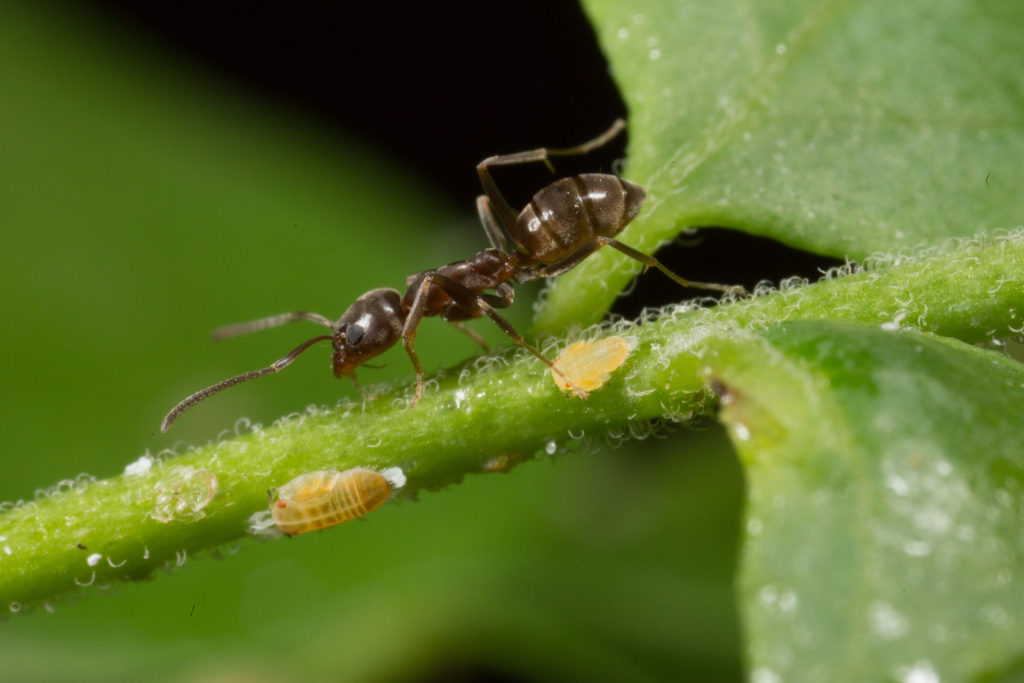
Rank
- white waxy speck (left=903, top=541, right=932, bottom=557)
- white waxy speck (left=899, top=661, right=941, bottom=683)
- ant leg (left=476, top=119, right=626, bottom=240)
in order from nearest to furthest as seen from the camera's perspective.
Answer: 1. white waxy speck (left=899, top=661, right=941, bottom=683)
2. white waxy speck (left=903, top=541, right=932, bottom=557)
3. ant leg (left=476, top=119, right=626, bottom=240)

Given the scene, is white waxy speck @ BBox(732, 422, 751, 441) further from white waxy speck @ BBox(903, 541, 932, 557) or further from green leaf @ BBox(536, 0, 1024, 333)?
green leaf @ BBox(536, 0, 1024, 333)

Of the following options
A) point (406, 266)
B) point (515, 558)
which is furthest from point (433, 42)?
point (515, 558)

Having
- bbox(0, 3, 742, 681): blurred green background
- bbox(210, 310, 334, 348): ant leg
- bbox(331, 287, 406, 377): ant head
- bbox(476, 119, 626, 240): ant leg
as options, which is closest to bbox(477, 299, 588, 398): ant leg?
bbox(331, 287, 406, 377): ant head

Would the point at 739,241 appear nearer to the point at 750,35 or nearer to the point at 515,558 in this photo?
the point at 750,35

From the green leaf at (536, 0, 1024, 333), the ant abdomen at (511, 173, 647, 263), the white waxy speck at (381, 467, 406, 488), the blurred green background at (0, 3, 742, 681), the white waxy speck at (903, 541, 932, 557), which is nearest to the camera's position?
the white waxy speck at (903, 541, 932, 557)

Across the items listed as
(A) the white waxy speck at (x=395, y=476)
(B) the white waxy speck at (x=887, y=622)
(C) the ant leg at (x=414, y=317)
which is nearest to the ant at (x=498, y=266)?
(C) the ant leg at (x=414, y=317)

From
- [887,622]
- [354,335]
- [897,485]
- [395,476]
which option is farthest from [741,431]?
[354,335]
